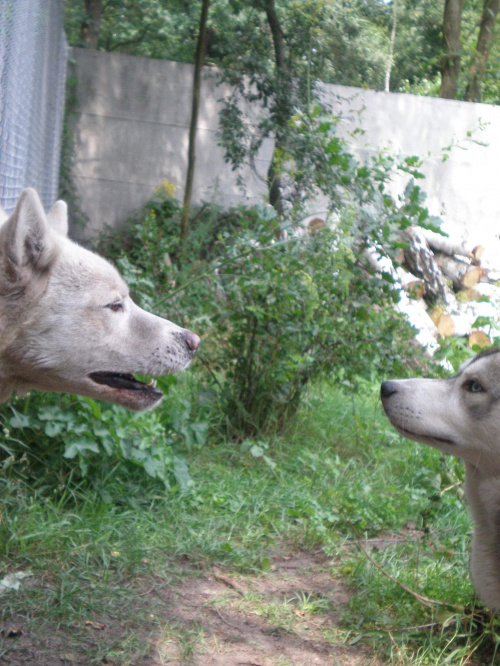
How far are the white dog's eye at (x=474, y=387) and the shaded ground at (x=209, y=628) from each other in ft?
3.95

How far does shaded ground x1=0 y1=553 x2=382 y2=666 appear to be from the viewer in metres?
2.51

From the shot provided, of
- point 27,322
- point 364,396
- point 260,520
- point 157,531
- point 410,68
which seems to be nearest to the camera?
point 27,322

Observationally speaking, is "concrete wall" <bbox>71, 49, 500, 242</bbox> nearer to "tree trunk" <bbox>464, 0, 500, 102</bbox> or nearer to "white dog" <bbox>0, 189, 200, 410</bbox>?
"tree trunk" <bbox>464, 0, 500, 102</bbox>

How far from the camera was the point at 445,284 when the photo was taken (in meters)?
8.44

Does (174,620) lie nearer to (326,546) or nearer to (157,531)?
(157,531)

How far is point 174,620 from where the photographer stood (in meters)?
2.81

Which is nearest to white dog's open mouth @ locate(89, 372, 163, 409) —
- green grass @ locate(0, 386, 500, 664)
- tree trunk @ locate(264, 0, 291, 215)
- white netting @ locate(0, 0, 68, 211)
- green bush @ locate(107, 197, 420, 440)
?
green grass @ locate(0, 386, 500, 664)

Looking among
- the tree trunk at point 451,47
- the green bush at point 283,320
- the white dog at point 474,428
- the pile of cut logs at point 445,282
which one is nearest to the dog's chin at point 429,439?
the white dog at point 474,428

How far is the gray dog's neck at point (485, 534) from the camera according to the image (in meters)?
2.64

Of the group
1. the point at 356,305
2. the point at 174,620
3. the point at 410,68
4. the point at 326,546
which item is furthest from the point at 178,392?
the point at 410,68

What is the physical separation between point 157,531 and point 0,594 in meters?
0.91

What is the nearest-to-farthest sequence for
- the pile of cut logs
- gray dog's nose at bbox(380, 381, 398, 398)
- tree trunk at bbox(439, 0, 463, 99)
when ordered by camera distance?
gray dog's nose at bbox(380, 381, 398, 398) → the pile of cut logs → tree trunk at bbox(439, 0, 463, 99)

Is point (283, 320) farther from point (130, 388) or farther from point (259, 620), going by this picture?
point (259, 620)

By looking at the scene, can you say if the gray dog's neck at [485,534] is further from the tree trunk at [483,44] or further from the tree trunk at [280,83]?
the tree trunk at [483,44]
